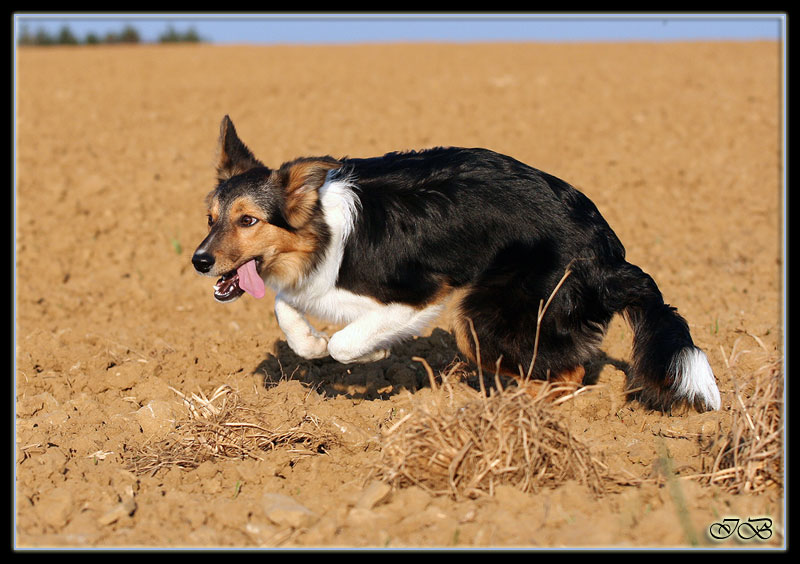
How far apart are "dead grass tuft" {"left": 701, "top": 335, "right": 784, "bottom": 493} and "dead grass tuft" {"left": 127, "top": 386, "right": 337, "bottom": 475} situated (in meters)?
2.28

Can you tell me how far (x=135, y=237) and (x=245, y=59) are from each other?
1462 centimetres

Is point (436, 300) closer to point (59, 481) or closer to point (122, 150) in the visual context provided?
point (59, 481)

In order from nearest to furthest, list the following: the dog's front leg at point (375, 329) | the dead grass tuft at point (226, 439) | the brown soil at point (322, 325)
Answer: the brown soil at point (322, 325)
the dead grass tuft at point (226, 439)
the dog's front leg at point (375, 329)

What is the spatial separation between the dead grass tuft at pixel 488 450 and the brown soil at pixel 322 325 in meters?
0.10

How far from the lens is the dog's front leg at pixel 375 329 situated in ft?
18.1

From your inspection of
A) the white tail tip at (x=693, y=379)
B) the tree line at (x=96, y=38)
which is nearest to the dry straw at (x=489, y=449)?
the white tail tip at (x=693, y=379)

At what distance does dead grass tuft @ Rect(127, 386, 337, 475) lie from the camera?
4.89 m

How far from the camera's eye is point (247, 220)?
211 inches

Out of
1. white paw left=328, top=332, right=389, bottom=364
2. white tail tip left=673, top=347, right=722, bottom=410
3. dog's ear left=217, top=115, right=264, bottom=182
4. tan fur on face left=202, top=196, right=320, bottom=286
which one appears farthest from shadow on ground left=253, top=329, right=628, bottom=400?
dog's ear left=217, top=115, right=264, bottom=182

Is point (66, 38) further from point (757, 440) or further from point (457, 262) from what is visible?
point (757, 440)

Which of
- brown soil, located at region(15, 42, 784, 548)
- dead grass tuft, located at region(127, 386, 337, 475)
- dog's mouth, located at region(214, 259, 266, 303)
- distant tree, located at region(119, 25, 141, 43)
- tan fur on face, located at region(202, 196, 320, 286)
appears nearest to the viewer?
brown soil, located at region(15, 42, 784, 548)

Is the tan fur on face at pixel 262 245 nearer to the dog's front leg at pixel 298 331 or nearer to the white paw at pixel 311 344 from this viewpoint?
the dog's front leg at pixel 298 331

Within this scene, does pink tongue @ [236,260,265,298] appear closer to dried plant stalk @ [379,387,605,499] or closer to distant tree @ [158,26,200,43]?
dried plant stalk @ [379,387,605,499]

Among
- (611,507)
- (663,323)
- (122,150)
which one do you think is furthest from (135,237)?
(611,507)
